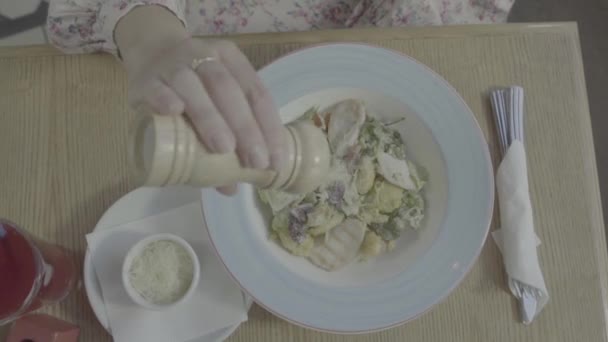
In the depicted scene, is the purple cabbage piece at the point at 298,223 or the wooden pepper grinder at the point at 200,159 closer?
the wooden pepper grinder at the point at 200,159

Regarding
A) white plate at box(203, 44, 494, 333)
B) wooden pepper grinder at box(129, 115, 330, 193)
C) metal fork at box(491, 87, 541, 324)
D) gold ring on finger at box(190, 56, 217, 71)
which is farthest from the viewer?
metal fork at box(491, 87, 541, 324)

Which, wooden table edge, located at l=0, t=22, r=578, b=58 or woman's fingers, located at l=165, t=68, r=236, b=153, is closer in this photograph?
woman's fingers, located at l=165, t=68, r=236, b=153

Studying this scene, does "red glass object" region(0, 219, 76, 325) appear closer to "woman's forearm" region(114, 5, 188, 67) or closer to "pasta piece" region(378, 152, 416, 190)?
"woman's forearm" region(114, 5, 188, 67)

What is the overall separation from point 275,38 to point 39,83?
0.34m

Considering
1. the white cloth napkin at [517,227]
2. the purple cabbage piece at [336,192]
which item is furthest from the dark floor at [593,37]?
the purple cabbage piece at [336,192]

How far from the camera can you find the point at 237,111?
1.69ft

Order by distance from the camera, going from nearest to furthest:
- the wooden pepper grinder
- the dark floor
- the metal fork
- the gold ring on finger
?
the wooden pepper grinder
the gold ring on finger
the metal fork
the dark floor

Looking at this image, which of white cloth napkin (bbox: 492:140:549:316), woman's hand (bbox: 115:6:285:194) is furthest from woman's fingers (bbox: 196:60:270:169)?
white cloth napkin (bbox: 492:140:549:316)

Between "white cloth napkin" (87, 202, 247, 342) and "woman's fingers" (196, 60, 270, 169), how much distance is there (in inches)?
10.2

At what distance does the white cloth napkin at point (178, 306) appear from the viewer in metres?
0.70

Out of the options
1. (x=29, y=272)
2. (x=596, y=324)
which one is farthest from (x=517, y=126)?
(x=29, y=272)

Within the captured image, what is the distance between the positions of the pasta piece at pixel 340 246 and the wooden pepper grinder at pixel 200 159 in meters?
0.21

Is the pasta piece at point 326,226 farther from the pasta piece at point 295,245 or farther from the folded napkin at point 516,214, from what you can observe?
the folded napkin at point 516,214

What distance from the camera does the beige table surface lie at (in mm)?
740
